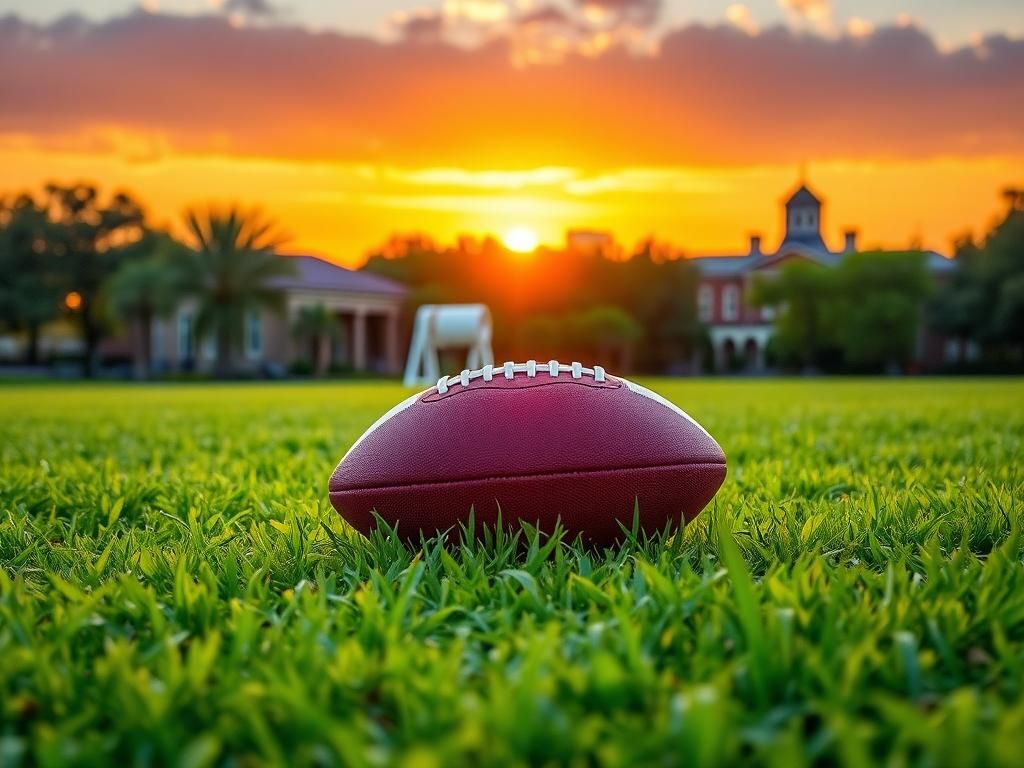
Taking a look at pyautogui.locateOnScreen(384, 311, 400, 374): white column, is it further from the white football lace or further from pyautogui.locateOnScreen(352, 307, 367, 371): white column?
the white football lace

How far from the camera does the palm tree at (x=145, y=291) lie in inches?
1587

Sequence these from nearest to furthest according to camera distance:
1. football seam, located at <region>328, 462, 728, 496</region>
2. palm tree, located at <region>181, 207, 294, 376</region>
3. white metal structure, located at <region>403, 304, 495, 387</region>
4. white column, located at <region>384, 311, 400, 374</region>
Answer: football seam, located at <region>328, 462, 728, 496</region> < white metal structure, located at <region>403, 304, 495, 387</region> < palm tree, located at <region>181, 207, 294, 376</region> < white column, located at <region>384, 311, 400, 374</region>

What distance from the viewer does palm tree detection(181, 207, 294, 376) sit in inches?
1575

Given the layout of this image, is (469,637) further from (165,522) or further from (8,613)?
(165,522)

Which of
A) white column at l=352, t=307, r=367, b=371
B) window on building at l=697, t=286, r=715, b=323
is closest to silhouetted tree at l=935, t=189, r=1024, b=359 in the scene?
window on building at l=697, t=286, r=715, b=323

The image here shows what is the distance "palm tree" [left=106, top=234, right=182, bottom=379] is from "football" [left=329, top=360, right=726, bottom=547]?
39.0 meters

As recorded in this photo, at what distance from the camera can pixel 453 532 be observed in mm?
Answer: 2781

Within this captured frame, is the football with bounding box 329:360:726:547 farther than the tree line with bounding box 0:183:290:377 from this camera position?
No

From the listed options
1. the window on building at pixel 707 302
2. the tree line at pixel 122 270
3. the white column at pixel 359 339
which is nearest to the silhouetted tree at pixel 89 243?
the tree line at pixel 122 270

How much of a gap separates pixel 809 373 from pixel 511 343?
1404cm

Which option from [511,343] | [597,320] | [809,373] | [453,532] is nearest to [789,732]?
[453,532]

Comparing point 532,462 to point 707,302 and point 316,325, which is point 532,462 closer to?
point 316,325

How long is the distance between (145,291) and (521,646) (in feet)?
146

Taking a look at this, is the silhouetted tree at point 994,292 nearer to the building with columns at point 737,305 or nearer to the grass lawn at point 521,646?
the building with columns at point 737,305
